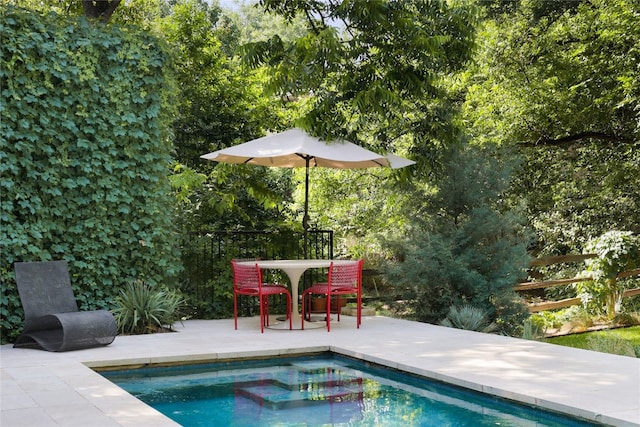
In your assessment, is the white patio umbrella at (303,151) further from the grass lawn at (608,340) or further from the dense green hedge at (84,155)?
the grass lawn at (608,340)

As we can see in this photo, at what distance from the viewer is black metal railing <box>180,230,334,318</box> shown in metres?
10.0

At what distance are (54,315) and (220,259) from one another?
132 inches

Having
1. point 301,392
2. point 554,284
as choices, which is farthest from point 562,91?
point 301,392

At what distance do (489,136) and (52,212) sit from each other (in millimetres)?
8103

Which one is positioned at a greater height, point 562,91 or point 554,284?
point 562,91

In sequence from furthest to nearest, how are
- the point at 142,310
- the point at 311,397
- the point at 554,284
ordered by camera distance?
1. the point at 554,284
2. the point at 142,310
3. the point at 311,397

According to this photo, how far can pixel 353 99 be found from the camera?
991cm

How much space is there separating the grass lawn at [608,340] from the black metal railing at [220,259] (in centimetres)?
347

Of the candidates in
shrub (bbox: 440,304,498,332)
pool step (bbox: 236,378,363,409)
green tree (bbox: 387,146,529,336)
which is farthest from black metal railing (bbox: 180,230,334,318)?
pool step (bbox: 236,378,363,409)

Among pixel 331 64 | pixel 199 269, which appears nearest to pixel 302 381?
pixel 199 269

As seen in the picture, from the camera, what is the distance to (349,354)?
7.21 meters

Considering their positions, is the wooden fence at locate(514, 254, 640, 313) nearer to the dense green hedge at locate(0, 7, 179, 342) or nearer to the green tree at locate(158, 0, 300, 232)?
the green tree at locate(158, 0, 300, 232)

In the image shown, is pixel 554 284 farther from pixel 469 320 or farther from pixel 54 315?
pixel 54 315

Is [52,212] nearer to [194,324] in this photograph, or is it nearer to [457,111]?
[194,324]
